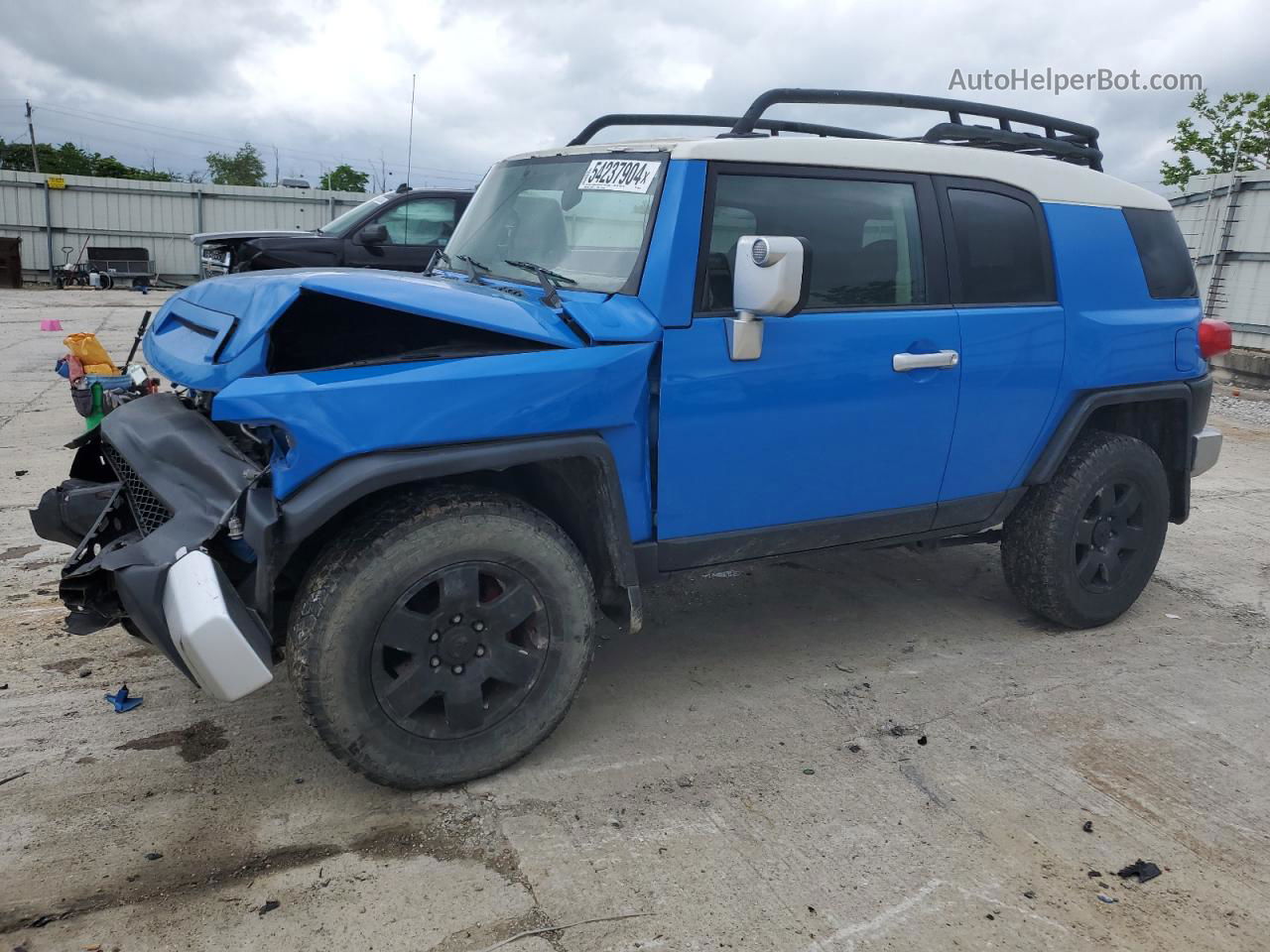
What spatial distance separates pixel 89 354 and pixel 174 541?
483 cm

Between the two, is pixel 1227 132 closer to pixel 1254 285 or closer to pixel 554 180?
pixel 1254 285

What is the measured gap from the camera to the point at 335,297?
107 inches

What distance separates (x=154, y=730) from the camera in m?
3.22

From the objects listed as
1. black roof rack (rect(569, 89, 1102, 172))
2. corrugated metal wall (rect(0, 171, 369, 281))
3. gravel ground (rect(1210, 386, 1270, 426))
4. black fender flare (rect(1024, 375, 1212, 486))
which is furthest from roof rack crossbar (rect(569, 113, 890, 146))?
corrugated metal wall (rect(0, 171, 369, 281))

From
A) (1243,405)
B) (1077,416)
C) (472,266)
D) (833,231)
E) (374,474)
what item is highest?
(833,231)

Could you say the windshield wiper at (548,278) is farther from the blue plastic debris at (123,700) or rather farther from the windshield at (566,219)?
the blue plastic debris at (123,700)

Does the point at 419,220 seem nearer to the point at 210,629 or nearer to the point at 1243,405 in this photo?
the point at 210,629

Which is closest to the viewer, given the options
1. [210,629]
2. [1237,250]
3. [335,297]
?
[210,629]

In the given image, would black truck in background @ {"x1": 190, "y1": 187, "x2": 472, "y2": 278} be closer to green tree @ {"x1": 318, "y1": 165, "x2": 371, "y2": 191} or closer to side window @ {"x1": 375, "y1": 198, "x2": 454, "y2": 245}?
side window @ {"x1": 375, "y1": 198, "x2": 454, "y2": 245}

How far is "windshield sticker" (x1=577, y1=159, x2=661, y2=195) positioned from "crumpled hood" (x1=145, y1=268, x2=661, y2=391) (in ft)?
1.32

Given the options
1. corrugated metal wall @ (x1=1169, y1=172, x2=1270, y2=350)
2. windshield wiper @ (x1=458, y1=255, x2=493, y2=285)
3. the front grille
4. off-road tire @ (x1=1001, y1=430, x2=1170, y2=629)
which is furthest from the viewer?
corrugated metal wall @ (x1=1169, y1=172, x2=1270, y2=350)

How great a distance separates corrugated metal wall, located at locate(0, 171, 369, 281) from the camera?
2281cm

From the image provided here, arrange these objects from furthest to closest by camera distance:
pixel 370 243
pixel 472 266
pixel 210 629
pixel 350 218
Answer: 1. pixel 350 218
2. pixel 370 243
3. pixel 472 266
4. pixel 210 629

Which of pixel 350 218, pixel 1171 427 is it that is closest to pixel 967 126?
pixel 1171 427
